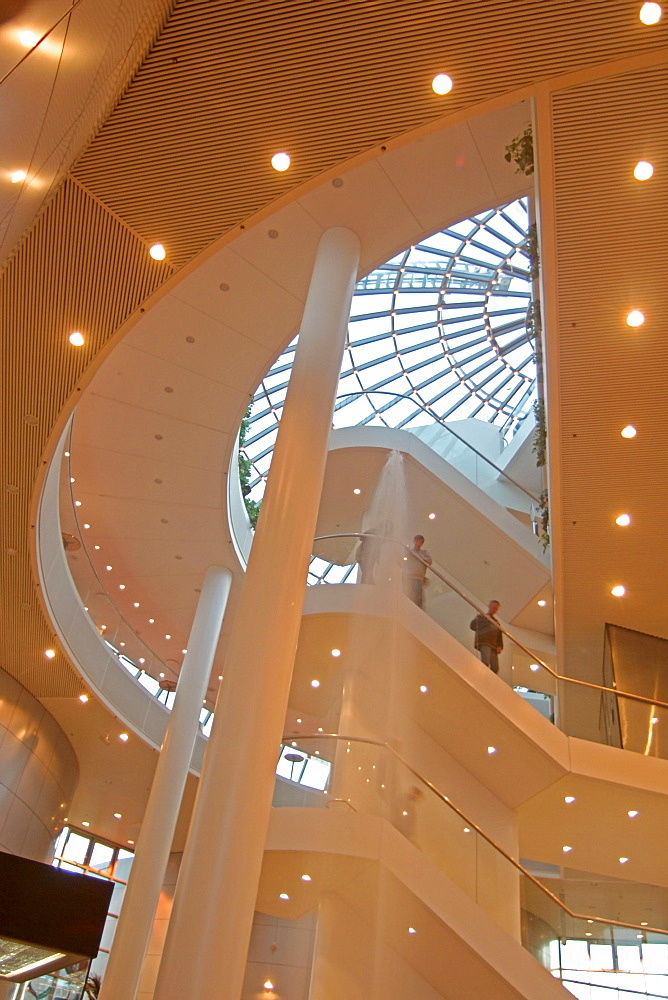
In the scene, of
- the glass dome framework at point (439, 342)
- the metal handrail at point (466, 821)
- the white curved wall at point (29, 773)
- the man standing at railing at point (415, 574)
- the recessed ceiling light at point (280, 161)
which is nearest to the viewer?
the recessed ceiling light at point (280, 161)

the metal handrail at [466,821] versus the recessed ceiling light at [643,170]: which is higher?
the recessed ceiling light at [643,170]

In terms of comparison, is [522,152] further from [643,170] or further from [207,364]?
[207,364]

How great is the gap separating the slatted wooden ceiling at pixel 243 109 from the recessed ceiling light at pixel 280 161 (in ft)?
0.24

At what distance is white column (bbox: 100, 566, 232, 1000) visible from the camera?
37.7ft

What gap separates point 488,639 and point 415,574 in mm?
1582

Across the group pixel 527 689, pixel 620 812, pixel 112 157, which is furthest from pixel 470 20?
pixel 620 812

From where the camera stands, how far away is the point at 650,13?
18.2 ft

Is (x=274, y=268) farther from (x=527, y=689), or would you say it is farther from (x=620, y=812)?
(x=620, y=812)

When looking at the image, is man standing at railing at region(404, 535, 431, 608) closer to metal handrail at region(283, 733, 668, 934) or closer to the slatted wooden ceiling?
metal handrail at region(283, 733, 668, 934)

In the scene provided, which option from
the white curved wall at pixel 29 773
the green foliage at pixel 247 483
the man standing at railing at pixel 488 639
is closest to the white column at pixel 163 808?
the green foliage at pixel 247 483

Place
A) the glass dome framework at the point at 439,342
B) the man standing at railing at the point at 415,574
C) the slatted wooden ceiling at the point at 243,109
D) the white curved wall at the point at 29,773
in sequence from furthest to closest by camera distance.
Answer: the glass dome framework at the point at 439,342 → the white curved wall at the point at 29,773 → the man standing at railing at the point at 415,574 → the slatted wooden ceiling at the point at 243,109

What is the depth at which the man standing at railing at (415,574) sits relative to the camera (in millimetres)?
11297

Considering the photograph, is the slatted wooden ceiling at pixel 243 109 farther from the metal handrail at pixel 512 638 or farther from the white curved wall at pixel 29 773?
the white curved wall at pixel 29 773

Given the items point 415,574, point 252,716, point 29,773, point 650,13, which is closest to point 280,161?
point 650,13
